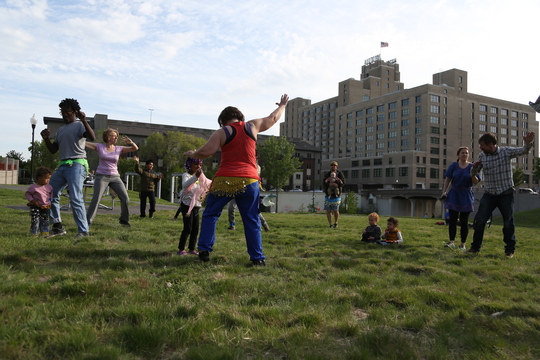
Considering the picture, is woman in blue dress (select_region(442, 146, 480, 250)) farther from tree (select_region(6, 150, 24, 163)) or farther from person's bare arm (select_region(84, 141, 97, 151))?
tree (select_region(6, 150, 24, 163))

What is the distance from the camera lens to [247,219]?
16.9 feet

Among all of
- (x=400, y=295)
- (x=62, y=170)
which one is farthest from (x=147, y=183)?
(x=400, y=295)

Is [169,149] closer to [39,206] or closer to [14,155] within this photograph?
[14,155]

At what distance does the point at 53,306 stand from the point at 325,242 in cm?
535

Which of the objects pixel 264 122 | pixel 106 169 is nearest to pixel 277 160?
pixel 106 169

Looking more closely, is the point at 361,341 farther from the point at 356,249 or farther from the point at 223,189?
the point at 356,249

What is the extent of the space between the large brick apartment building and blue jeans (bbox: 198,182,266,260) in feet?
292

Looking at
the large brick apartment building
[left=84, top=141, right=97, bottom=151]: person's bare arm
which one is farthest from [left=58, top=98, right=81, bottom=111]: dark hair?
the large brick apartment building

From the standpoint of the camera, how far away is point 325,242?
7660mm

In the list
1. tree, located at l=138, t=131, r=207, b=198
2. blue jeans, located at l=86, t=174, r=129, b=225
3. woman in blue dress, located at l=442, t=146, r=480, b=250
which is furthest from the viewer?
tree, located at l=138, t=131, r=207, b=198

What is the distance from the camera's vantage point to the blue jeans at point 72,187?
643 centimetres

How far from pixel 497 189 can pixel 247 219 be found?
4.49 m

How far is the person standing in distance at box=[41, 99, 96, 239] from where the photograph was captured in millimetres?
6418

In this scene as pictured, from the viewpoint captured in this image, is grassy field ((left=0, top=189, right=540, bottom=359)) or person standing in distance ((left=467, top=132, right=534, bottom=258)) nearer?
grassy field ((left=0, top=189, right=540, bottom=359))
